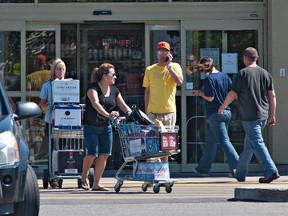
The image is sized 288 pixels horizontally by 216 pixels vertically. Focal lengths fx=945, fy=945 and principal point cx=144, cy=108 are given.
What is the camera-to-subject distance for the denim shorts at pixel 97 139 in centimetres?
1344

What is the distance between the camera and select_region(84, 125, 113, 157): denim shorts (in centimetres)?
1344

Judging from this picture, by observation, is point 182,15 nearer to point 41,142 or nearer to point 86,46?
point 86,46

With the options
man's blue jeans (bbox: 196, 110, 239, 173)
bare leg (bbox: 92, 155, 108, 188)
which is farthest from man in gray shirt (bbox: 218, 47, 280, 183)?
bare leg (bbox: 92, 155, 108, 188)

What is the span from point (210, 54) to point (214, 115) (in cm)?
195

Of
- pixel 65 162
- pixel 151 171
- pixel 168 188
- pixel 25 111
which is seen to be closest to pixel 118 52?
pixel 65 162

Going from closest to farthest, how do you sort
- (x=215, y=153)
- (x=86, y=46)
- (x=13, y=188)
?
1. (x=13, y=188)
2. (x=215, y=153)
3. (x=86, y=46)

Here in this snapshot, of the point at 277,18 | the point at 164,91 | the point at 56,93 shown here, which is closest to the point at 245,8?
the point at 277,18

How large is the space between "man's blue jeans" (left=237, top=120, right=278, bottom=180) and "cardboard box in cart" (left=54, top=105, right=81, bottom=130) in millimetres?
2561

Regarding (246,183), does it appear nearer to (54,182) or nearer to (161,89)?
(161,89)

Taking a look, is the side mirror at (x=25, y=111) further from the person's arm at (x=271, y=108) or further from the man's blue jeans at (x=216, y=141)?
the man's blue jeans at (x=216, y=141)

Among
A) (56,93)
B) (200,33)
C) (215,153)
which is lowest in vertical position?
(215,153)

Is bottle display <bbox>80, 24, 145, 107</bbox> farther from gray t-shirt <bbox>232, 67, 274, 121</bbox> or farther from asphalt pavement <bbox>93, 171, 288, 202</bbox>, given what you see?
gray t-shirt <bbox>232, 67, 274, 121</bbox>

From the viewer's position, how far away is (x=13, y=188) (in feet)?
27.5

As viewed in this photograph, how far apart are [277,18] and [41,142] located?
4765 mm
